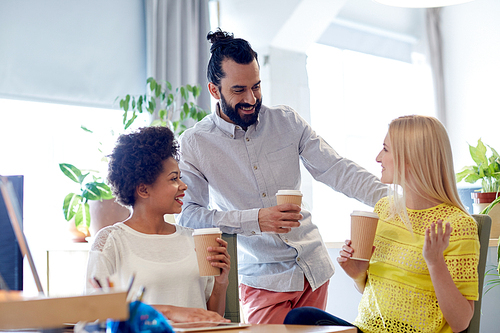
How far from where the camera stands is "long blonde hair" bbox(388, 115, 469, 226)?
4.82ft

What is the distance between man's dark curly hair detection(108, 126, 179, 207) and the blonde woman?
0.64 metres

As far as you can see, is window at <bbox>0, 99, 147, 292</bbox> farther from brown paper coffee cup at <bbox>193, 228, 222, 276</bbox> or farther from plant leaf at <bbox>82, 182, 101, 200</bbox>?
brown paper coffee cup at <bbox>193, 228, 222, 276</bbox>

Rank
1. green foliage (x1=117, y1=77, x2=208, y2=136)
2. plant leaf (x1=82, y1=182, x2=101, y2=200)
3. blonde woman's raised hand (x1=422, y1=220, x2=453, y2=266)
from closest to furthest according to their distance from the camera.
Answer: blonde woman's raised hand (x1=422, y1=220, x2=453, y2=266) < plant leaf (x1=82, y1=182, x2=101, y2=200) < green foliage (x1=117, y1=77, x2=208, y2=136)

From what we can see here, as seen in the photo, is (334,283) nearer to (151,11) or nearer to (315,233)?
(315,233)

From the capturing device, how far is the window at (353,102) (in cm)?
498

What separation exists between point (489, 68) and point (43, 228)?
446 centimetres

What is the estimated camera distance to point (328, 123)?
198 inches

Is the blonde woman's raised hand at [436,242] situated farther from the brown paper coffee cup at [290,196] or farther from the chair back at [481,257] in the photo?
the brown paper coffee cup at [290,196]

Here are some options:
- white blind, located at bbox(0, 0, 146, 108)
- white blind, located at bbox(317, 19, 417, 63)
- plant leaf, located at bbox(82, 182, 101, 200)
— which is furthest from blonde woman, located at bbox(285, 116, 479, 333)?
white blind, located at bbox(317, 19, 417, 63)

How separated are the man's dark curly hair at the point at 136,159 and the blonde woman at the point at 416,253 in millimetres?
643

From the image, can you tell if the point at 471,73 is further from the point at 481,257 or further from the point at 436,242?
the point at 436,242

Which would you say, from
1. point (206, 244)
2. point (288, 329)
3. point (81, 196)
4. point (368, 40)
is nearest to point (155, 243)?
point (206, 244)

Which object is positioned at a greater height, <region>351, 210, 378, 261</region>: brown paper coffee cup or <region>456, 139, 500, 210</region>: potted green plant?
<region>456, 139, 500, 210</region>: potted green plant

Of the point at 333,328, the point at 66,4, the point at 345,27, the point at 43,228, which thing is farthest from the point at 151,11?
the point at 333,328
